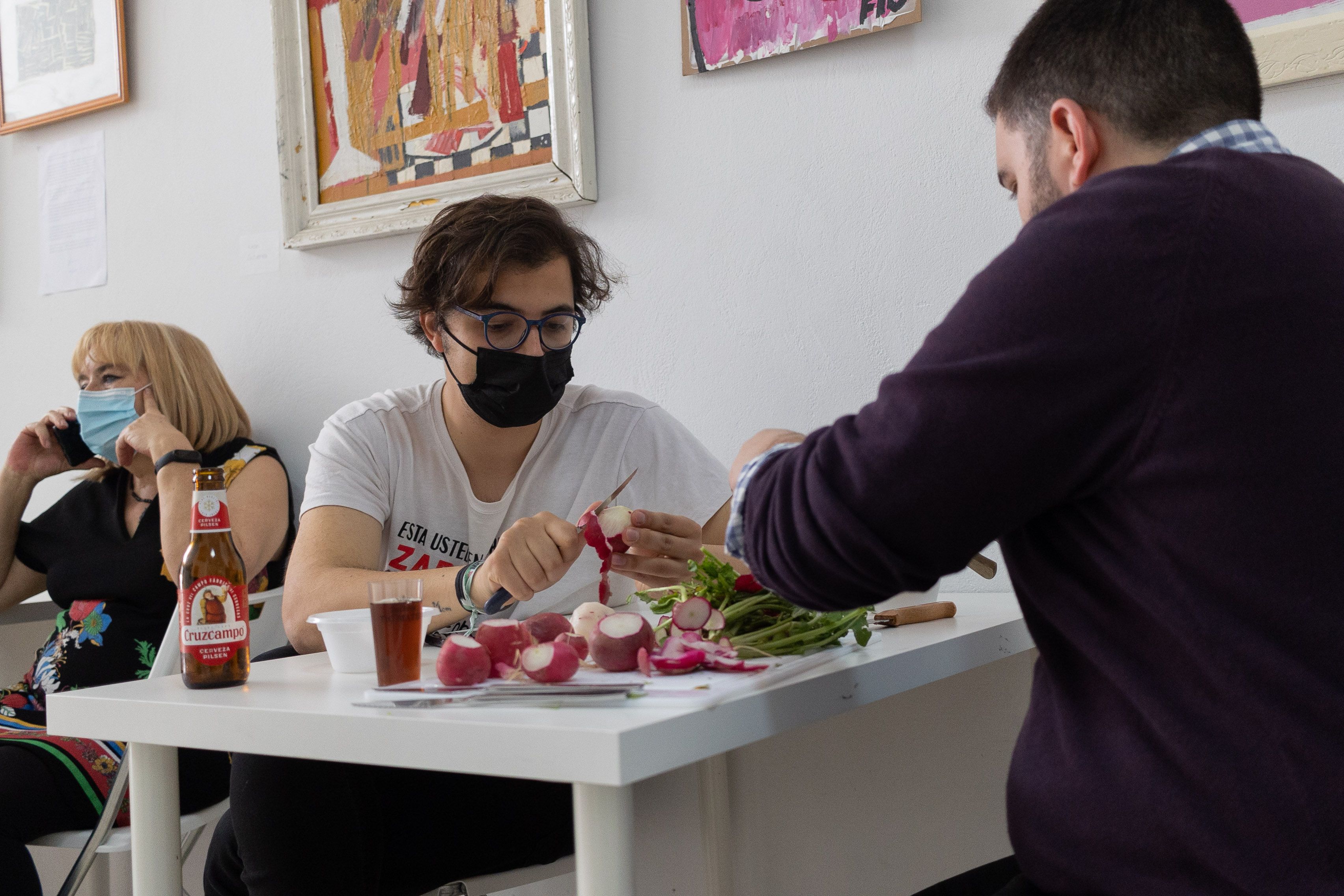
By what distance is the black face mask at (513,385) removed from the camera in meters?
1.62

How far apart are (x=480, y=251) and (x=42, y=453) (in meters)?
1.44

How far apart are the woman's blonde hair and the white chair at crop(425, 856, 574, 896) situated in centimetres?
125

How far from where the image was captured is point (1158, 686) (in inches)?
30.0

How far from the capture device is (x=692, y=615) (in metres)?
1.13

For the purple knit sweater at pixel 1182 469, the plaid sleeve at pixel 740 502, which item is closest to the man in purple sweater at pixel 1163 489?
the purple knit sweater at pixel 1182 469

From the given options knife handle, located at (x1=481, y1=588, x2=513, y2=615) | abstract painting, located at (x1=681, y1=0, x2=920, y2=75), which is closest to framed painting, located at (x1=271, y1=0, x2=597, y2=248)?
abstract painting, located at (x1=681, y1=0, x2=920, y2=75)

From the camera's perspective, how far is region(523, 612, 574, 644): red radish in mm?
1094

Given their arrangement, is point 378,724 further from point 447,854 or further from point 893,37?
point 893,37

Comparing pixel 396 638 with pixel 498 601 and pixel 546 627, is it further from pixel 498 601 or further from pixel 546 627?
pixel 498 601

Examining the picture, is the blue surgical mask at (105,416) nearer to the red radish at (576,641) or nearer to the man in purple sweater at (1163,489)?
the red radish at (576,641)

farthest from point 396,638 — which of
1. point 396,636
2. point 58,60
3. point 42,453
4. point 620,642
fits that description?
point 58,60

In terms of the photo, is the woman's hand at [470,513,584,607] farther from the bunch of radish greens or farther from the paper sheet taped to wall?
the paper sheet taped to wall

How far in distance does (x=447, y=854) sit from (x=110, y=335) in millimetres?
1504

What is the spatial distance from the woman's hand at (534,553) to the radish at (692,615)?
0.20 meters
